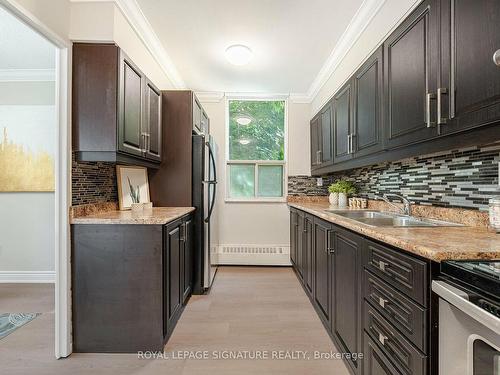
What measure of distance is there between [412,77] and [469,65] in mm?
424

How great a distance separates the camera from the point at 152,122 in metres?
2.71

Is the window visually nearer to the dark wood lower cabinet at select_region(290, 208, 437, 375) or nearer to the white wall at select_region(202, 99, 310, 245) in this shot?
the white wall at select_region(202, 99, 310, 245)

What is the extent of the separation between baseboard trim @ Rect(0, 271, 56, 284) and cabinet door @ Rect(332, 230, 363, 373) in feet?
11.0

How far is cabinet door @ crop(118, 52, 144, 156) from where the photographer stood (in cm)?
208

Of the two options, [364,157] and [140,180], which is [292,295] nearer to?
Answer: [364,157]

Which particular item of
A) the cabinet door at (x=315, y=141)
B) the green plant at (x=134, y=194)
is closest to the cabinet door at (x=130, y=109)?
the green plant at (x=134, y=194)

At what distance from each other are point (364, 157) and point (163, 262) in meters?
1.75

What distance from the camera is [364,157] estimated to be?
2.32 metres

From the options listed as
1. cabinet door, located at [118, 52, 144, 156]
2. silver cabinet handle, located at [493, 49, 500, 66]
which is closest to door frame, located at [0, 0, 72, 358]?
cabinet door, located at [118, 52, 144, 156]

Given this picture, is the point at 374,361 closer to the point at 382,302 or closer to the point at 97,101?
the point at 382,302

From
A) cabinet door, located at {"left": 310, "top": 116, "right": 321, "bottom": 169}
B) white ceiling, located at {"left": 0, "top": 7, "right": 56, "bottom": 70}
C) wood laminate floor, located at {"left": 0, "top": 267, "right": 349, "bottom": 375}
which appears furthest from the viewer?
cabinet door, located at {"left": 310, "top": 116, "right": 321, "bottom": 169}

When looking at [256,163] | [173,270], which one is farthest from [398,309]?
[256,163]

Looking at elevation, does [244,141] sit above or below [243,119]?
below

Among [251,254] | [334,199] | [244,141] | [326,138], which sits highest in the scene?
[244,141]
